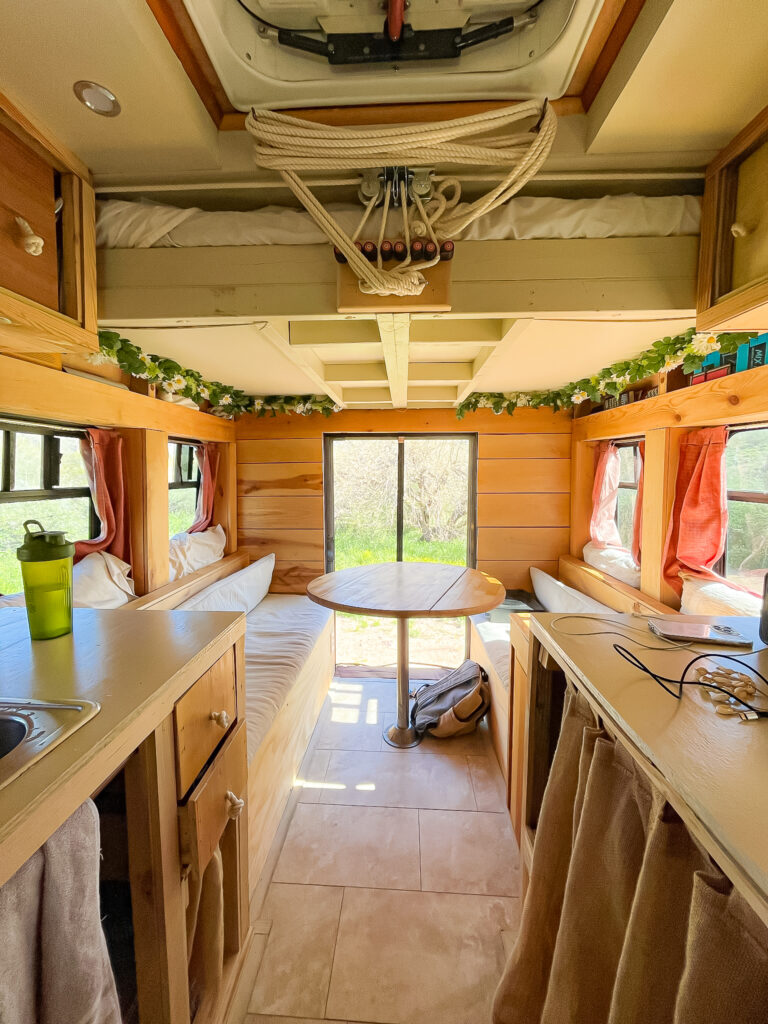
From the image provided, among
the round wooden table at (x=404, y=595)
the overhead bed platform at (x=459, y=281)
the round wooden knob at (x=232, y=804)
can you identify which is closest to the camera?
the round wooden knob at (x=232, y=804)

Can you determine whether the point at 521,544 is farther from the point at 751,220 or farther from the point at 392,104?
the point at 392,104

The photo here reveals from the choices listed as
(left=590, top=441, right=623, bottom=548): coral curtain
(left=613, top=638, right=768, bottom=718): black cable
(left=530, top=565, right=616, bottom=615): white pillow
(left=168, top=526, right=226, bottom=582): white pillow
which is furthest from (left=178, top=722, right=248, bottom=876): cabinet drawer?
(left=590, top=441, right=623, bottom=548): coral curtain

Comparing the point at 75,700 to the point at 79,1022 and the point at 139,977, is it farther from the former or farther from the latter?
the point at 139,977

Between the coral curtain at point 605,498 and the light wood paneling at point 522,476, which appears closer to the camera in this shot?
the coral curtain at point 605,498

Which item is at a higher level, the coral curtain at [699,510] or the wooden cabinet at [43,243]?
the wooden cabinet at [43,243]

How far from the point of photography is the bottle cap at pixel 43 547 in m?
0.90

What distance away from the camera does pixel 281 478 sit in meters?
3.68

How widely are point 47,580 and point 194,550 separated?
233cm

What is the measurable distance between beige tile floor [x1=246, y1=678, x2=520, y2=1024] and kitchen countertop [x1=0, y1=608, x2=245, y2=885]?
1150mm

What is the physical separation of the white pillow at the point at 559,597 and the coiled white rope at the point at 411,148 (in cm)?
220

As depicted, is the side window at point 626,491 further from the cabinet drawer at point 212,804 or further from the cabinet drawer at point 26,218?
the cabinet drawer at point 26,218

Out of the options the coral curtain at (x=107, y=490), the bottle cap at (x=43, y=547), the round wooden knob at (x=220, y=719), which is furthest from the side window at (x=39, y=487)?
the round wooden knob at (x=220, y=719)

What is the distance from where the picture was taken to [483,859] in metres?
1.69

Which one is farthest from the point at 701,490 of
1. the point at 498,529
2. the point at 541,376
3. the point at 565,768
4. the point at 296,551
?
the point at 296,551
